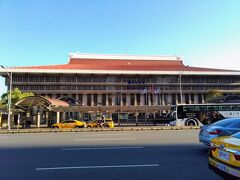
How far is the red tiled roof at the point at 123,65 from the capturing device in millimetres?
77688

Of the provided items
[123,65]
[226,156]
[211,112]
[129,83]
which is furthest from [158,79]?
[226,156]

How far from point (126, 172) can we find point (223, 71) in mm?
79179

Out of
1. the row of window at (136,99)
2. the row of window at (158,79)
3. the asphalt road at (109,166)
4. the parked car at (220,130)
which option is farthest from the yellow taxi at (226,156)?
the row of window at (158,79)

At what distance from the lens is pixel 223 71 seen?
78438mm

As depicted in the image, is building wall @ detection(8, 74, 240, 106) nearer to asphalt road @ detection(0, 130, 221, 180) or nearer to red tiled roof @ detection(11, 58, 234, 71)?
red tiled roof @ detection(11, 58, 234, 71)

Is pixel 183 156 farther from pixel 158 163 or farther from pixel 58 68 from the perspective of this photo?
pixel 58 68

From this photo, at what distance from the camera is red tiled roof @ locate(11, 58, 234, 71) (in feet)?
255

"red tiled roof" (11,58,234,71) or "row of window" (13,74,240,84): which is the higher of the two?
"red tiled roof" (11,58,234,71)

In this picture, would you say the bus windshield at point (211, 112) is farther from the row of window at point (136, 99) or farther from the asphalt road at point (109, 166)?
the row of window at point (136, 99)

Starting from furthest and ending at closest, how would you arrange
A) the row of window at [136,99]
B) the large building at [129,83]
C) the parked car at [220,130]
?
the row of window at [136,99] < the large building at [129,83] < the parked car at [220,130]

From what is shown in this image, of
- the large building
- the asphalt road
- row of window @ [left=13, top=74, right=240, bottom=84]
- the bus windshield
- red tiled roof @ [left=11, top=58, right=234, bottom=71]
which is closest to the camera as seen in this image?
the asphalt road

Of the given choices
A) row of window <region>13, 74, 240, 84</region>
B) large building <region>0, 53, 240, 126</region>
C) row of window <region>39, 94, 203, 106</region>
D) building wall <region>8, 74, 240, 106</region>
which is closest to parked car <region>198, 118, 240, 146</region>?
large building <region>0, 53, 240, 126</region>

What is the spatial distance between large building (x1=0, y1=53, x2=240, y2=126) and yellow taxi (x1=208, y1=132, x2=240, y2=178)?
226 feet

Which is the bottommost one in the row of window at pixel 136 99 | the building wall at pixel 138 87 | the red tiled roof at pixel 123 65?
the row of window at pixel 136 99
